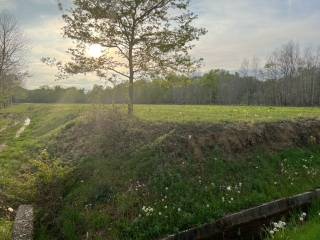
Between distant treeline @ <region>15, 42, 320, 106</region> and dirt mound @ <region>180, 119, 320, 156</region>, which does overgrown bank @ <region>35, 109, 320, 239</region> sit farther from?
distant treeline @ <region>15, 42, 320, 106</region>

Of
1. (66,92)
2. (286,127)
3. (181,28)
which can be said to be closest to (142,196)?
(286,127)

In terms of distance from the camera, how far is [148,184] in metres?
11.3

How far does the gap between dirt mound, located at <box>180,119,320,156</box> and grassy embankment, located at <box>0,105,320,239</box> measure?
41 centimetres

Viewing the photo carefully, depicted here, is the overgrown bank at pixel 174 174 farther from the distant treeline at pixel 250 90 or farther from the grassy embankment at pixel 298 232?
the distant treeline at pixel 250 90

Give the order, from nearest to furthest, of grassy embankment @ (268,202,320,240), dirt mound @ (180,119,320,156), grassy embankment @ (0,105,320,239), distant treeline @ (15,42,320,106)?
grassy embankment @ (268,202,320,240), grassy embankment @ (0,105,320,239), dirt mound @ (180,119,320,156), distant treeline @ (15,42,320,106)

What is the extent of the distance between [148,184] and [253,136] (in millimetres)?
4806

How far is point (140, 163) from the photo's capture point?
488 inches

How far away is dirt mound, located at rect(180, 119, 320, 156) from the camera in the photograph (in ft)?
43.5

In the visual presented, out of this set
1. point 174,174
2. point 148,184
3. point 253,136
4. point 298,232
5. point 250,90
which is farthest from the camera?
point 250,90

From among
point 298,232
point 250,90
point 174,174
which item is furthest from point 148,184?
point 250,90

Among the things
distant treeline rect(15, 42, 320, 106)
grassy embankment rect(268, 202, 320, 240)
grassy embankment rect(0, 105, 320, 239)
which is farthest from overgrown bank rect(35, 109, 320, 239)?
distant treeline rect(15, 42, 320, 106)

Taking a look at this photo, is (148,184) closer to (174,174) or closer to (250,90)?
(174,174)

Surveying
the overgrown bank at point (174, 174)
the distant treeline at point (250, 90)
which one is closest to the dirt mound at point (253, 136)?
the overgrown bank at point (174, 174)

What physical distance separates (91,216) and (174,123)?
6240 millimetres
